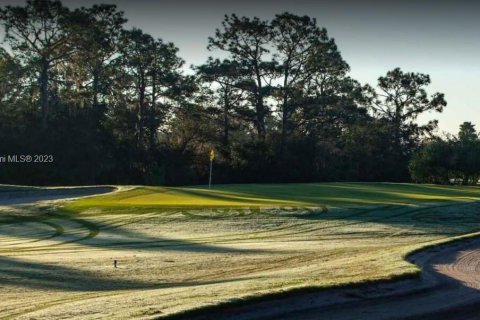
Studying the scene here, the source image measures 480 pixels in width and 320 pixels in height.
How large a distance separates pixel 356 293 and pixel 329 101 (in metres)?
68.1

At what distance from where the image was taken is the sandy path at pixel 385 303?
33.0ft

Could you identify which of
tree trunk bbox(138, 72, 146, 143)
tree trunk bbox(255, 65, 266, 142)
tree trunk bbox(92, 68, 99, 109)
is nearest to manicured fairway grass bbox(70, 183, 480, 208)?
tree trunk bbox(138, 72, 146, 143)

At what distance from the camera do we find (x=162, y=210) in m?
31.5

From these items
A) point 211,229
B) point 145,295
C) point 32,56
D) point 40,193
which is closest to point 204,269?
point 145,295

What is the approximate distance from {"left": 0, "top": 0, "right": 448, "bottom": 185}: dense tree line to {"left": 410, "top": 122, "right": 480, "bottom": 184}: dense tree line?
9425 millimetres

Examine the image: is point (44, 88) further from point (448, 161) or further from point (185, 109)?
point (448, 161)

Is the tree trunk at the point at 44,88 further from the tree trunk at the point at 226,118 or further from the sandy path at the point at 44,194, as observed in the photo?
the sandy path at the point at 44,194

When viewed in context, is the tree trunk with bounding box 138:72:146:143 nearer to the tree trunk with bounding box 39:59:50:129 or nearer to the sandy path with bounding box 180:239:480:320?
the tree trunk with bounding box 39:59:50:129

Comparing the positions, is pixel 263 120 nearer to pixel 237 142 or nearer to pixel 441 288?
pixel 237 142

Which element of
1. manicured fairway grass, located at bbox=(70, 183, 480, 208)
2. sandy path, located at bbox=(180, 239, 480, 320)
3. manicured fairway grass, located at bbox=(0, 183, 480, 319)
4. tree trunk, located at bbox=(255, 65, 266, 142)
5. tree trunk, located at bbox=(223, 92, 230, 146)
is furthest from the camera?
tree trunk, located at bbox=(255, 65, 266, 142)

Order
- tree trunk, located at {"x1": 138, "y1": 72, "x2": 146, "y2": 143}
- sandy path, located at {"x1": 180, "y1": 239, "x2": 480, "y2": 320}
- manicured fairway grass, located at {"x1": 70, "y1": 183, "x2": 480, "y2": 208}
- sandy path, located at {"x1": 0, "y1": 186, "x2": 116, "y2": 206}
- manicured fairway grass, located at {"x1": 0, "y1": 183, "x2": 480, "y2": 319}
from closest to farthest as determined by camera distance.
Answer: sandy path, located at {"x1": 180, "y1": 239, "x2": 480, "y2": 320}
manicured fairway grass, located at {"x1": 0, "y1": 183, "x2": 480, "y2": 319}
manicured fairway grass, located at {"x1": 70, "y1": 183, "x2": 480, "y2": 208}
sandy path, located at {"x1": 0, "y1": 186, "x2": 116, "y2": 206}
tree trunk, located at {"x1": 138, "y1": 72, "x2": 146, "y2": 143}

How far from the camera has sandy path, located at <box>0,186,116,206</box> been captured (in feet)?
133

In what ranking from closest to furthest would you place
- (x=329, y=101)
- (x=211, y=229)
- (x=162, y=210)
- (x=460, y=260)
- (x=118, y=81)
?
(x=460, y=260) < (x=211, y=229) < (x=162, y=210) < (x=118, y=81) < (x=329, y=101)

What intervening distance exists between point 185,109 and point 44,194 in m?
31.9
